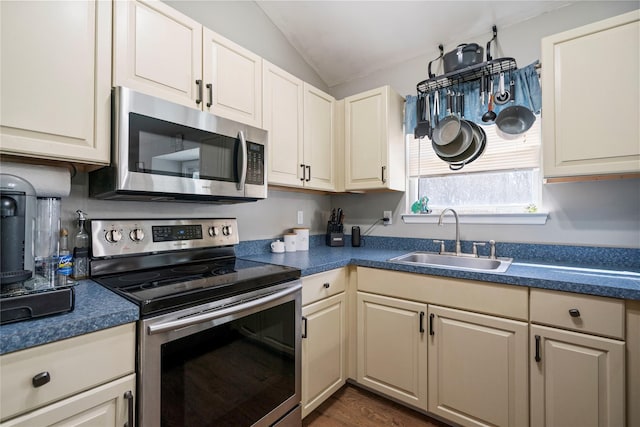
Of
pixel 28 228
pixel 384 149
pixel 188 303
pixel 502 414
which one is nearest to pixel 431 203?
pixel 384 149

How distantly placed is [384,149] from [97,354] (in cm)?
196

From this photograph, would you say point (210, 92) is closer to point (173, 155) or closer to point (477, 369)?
point (173, 155)

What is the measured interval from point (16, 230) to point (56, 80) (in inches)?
21.6

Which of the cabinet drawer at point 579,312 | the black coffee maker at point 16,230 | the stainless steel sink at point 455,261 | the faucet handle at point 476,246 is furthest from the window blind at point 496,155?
the black coffee maker at point 16,230

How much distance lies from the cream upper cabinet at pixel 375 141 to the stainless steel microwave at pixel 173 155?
905 millimetres

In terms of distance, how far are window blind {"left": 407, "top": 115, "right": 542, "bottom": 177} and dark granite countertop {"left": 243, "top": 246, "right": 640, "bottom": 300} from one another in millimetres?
667

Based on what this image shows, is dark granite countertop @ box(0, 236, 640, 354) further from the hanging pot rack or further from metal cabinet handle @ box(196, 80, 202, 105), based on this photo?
the hanging pot rack

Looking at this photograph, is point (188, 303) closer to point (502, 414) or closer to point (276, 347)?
point (276, 347)

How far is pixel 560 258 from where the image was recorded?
5.83ft

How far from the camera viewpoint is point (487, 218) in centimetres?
205

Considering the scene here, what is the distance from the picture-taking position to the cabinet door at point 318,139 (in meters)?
2.14

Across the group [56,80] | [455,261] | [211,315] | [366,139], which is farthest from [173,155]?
[455,261]

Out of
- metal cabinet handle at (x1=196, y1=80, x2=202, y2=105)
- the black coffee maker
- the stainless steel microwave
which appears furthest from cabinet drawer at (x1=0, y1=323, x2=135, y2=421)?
metal cabinet handle at (x1=196, y1=80, x2=202, y2=105)

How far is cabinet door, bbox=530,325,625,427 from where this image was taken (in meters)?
1.20
